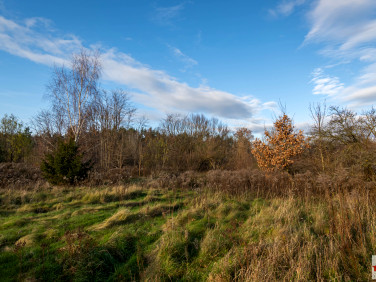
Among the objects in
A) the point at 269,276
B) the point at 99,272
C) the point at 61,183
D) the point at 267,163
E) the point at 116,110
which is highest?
the point at 116,110

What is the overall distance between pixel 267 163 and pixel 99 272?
37.7ft

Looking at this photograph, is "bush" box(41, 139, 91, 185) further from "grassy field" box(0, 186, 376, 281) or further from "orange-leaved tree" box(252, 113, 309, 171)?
"orange-leaved tree" box(252, 113, 309, 171)

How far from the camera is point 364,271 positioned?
333 cm

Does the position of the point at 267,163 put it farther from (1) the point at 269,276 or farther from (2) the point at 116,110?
(2) the point at 116,110

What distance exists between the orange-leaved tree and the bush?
10.2 metres

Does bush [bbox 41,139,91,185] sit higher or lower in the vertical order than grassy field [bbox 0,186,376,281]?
higher

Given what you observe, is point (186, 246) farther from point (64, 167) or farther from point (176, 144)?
point (176, 144)

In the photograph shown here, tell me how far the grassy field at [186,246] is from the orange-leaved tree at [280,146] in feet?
19.4

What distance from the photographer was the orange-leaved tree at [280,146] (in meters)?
12.1

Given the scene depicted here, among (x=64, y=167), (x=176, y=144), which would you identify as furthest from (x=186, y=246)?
(x=176, y=144)

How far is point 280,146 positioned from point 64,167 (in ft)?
38.4

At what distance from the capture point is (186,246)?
13.9 feet

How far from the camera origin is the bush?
11060mm

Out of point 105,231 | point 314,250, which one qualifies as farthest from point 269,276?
point 105,231
